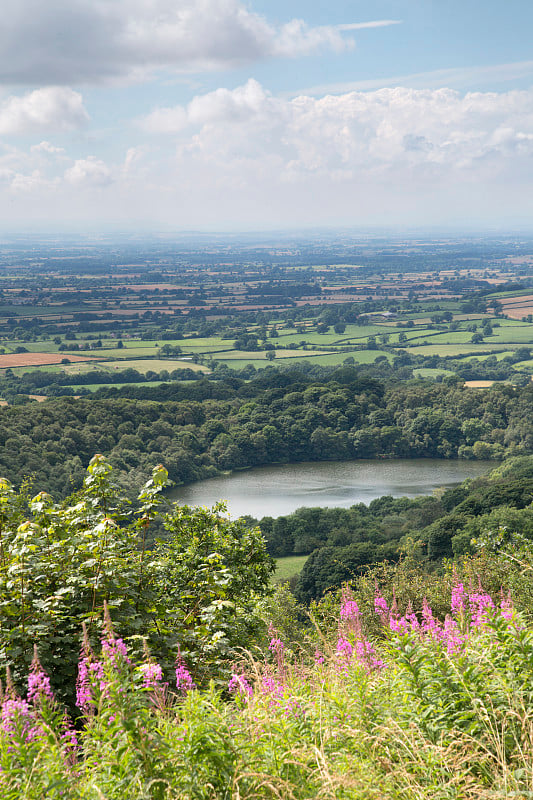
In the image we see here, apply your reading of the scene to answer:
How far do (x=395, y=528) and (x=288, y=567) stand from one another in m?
7.76

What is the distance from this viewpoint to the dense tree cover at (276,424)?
73.2 meters

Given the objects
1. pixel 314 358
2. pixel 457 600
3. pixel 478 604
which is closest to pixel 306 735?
pixel 478 604

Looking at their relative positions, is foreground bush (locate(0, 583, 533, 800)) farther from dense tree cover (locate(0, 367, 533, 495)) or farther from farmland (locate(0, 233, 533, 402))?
farmland (locate(0, 233, 533, 402))

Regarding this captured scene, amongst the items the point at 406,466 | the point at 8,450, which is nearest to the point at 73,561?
the point at 8,450

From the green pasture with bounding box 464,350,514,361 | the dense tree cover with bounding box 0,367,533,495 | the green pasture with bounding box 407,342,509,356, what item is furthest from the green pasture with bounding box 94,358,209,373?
the green pasture with bounding box 464,350,514,361

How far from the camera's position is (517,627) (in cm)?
579

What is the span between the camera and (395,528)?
47.7m

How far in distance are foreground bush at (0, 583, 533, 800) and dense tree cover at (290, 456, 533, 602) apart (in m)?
20.6

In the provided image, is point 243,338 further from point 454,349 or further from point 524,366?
point 524,366

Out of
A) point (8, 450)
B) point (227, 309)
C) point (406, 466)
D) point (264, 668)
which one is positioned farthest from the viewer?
point (227, 309)

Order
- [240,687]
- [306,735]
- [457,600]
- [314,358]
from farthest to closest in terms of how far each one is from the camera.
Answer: [314,358] → [457,600] → [240,687] → [306,735]

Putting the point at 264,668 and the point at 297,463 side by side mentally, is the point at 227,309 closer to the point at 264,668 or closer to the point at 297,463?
the point at 297,463

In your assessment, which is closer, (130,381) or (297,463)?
(297,463)

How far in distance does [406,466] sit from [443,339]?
229 ft
